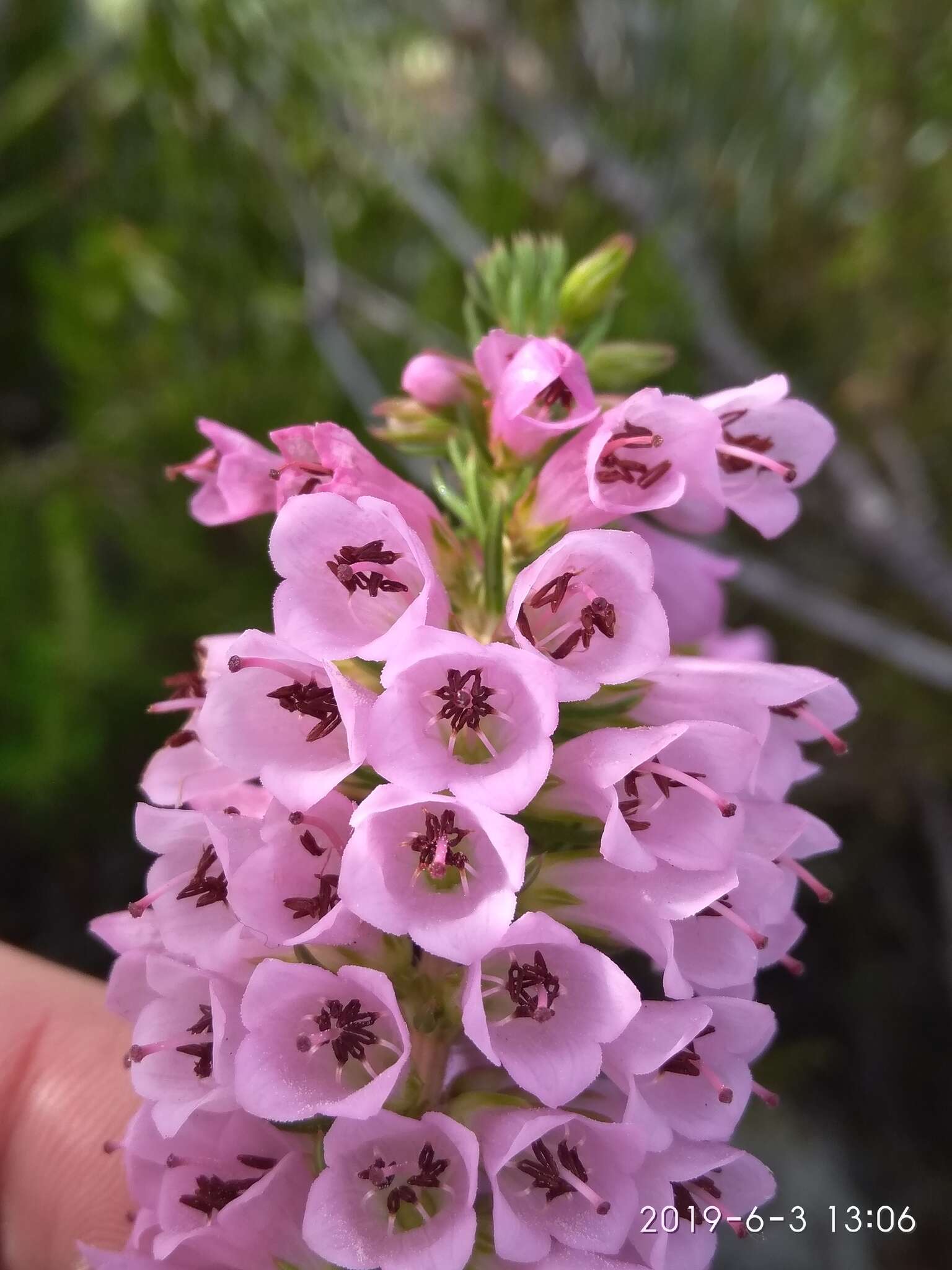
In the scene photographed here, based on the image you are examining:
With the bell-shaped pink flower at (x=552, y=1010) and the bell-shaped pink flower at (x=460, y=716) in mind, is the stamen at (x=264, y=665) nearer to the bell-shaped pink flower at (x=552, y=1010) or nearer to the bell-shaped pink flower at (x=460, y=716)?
the bell-shaped pink flower at (x=460, y=716)

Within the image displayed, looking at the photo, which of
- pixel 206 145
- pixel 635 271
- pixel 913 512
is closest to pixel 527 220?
pixel 635 271

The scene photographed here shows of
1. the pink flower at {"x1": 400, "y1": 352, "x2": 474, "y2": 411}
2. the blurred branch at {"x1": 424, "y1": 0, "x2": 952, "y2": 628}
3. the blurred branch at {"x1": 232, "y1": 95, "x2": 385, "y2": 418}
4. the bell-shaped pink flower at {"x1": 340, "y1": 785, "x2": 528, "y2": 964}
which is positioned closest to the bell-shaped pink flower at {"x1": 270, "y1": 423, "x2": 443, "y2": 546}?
the pink flower at {"x1": 400, "y1": 352, "x2": 474, "y2": 411}

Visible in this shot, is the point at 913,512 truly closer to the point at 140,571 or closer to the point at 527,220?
the point at 527,220

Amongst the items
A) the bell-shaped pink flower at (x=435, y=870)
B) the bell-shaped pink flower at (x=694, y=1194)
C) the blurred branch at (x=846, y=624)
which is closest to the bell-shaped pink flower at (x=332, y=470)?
the bell-shaped pink flower at (x=435, y=870)

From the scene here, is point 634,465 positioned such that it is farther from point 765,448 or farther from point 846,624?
point 846,624

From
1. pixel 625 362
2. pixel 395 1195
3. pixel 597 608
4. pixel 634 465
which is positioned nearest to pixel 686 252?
pixel 625 362
